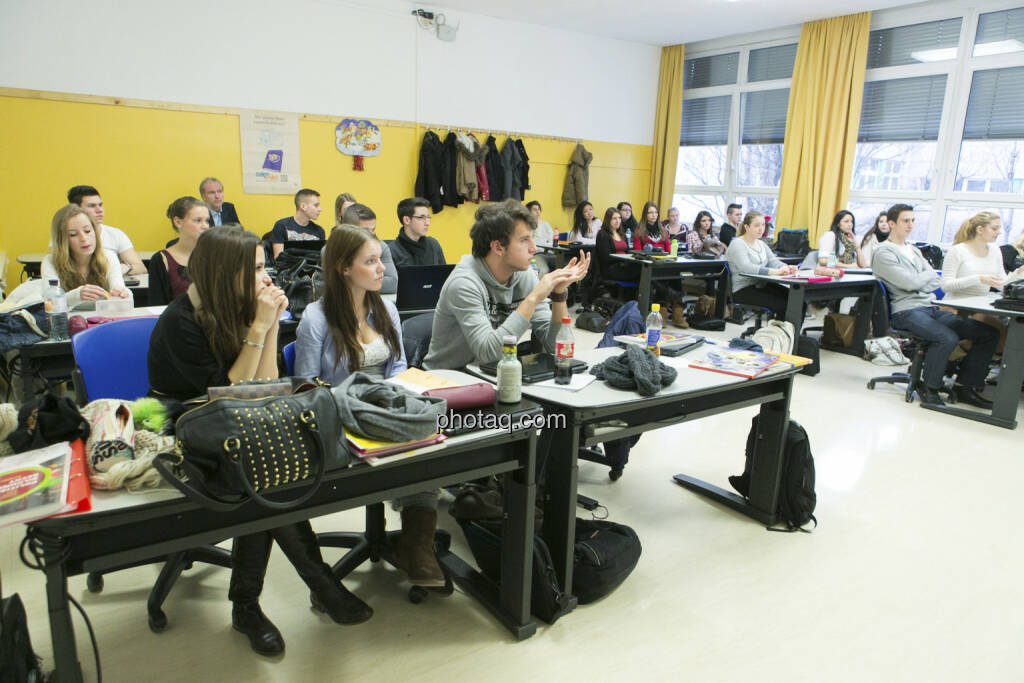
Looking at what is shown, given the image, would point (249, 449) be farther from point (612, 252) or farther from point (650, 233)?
point (650, 233)

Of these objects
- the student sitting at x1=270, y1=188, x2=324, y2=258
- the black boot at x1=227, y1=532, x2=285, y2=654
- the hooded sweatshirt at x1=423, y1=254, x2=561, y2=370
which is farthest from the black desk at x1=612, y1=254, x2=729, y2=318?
the black boot at x1=227, y1=532, x2=285, y2=654

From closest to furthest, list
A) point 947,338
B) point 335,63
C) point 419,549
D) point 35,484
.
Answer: point 35,484 < point 419,549 < point 947,338 < point 335,63

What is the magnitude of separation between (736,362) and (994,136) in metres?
5.96

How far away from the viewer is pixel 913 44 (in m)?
6.88

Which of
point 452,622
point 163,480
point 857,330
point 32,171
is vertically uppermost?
point 32,171

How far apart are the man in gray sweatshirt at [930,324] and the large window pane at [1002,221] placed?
2.37 meters

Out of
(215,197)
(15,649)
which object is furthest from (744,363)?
(215,197)

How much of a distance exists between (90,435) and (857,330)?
5.96 meters

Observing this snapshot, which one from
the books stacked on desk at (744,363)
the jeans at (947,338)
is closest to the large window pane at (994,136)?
the jeans at (947,338)


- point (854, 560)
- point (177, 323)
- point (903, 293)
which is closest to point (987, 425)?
point (903, 293)

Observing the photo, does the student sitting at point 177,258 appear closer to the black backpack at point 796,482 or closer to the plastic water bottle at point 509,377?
the plastic water bottle at point 509,377

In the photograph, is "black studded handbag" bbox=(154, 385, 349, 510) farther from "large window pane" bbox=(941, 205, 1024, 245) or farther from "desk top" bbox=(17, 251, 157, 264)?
"large window pane" bbox=(941, 205, 1024, 245)

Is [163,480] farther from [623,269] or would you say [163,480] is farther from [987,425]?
[623,269]

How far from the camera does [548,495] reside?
2.05 meters
